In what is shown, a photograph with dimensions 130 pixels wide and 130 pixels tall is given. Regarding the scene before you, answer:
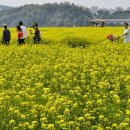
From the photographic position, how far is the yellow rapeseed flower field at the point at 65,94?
980 centimetres

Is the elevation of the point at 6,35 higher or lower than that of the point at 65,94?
higher

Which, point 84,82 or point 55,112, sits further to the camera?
point 84,82

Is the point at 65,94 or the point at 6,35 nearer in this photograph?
the point at 65,94

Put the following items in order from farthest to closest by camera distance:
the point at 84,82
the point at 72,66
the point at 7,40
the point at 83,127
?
the point at 7,40
the point at 72,66
the point at 84,82
the point at 83,127

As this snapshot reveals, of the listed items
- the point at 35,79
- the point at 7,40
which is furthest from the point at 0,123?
the point at 7,40

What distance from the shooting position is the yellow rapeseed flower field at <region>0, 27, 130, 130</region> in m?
9.80

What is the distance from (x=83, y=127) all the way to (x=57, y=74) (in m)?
5.64

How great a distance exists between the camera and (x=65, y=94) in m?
12.9

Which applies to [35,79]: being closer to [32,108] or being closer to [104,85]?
[104,85]

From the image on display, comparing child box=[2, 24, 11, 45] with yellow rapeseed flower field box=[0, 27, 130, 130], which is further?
child box=[2, 24, 11, 45]

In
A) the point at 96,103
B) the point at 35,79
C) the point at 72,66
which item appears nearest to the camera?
the point at 96,103

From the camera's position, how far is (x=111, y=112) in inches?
420

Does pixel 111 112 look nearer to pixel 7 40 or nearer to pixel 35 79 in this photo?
pixel 35 79

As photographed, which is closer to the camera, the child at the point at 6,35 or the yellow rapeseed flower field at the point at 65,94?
the yellow rapeseed flower field at the point at 65,94
